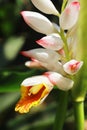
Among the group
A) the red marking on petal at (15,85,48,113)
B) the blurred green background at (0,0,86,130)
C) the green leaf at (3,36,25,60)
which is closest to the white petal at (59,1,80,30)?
the red marking on petal at (15,85,48,113)

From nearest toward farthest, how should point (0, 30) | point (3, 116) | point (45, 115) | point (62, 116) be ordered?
point (62, 116)
point (45, 115)
point (3, 116)
point (0, 30)

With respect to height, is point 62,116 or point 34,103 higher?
point 34,103

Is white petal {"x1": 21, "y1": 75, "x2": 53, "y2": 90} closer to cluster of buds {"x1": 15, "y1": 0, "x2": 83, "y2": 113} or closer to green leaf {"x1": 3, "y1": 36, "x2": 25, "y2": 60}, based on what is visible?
cluster of buds {"x1": 15, "y1": 0, "x2": 83, "y2": 113}

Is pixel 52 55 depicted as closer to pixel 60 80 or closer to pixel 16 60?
pixel 60 80

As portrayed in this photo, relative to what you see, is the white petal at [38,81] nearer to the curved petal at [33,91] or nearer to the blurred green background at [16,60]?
the curved petal at [33,91]

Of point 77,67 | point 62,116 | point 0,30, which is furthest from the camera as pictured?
point 0,30

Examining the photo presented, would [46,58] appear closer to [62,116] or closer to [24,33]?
[62,116]

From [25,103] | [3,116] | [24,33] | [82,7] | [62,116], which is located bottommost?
[3,116]

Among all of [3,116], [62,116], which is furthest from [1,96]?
[62,116]
